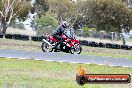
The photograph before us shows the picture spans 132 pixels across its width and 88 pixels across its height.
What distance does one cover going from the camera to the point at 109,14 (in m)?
63.2

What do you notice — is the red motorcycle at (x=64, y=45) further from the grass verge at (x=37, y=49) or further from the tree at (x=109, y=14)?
the tree at (x=109, y=14)

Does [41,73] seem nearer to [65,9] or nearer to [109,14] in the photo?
[109,14]

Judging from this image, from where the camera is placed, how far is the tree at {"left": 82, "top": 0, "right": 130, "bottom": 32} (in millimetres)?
62812

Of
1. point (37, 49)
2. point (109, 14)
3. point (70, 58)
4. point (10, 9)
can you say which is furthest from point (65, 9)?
point (70, 58)

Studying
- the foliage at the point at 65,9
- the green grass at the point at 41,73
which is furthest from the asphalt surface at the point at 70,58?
the foliage at the point at 65,9

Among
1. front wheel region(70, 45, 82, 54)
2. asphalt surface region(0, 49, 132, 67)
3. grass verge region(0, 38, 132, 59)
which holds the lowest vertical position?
grass verge region(0, 38, 132, 59)

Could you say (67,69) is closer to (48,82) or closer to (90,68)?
(90,68)

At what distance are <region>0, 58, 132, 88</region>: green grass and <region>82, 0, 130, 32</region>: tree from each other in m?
45.6

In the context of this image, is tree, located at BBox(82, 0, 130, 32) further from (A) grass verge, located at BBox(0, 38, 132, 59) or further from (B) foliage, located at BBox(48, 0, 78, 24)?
(A) grass verge, located at BBox(0, 38, 132, 59)

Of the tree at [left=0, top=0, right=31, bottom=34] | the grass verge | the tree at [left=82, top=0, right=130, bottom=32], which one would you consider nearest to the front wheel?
the grass verge

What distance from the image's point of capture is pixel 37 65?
54.7 feet

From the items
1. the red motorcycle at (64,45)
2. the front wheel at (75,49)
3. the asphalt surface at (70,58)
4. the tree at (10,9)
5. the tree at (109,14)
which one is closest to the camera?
the asphalt surface at (70,58)

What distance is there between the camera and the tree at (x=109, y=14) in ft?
206

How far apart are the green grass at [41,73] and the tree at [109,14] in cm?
4557
